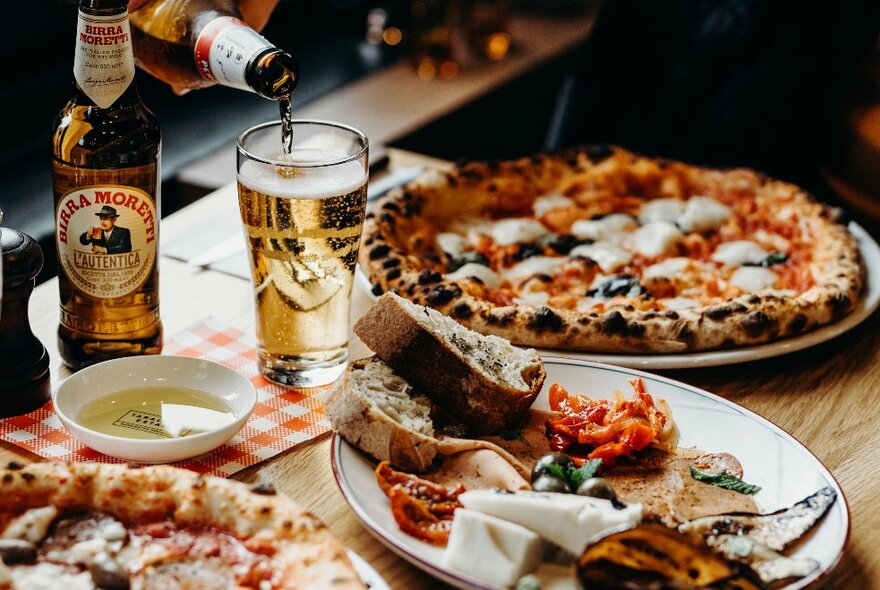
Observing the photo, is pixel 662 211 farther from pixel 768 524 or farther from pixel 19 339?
A: pixel 19 339

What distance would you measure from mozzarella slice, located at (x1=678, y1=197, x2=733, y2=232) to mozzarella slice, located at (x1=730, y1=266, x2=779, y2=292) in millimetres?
289

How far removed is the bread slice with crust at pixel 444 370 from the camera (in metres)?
1.75

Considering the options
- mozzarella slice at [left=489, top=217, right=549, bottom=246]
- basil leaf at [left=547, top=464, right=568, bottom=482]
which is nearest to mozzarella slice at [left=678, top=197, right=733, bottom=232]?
mozzarella slice at [left=489, top=217, right=549, bottom=246]

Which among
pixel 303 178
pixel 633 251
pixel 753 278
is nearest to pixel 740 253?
pixel 753 278

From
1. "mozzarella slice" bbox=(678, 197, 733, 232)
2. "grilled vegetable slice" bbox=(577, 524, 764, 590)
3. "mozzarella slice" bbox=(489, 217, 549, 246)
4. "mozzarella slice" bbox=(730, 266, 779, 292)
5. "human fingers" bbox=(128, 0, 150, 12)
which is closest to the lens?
"grilled vegetable slice" bbox=(577, 524, 764, 590)

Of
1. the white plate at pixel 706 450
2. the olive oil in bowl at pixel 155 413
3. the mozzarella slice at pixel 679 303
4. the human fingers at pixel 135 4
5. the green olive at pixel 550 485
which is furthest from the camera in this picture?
the mozzarella slice at pixel 679 303

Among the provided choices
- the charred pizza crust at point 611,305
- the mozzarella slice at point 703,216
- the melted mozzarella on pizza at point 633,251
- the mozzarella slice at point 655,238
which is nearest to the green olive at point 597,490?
the charred pizza crust at point 611,305

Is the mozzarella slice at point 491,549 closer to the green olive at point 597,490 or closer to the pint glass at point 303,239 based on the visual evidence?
the green olive at point 597,490

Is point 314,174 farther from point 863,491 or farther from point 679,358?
point 863,491

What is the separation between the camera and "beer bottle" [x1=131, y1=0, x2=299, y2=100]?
1.78 m

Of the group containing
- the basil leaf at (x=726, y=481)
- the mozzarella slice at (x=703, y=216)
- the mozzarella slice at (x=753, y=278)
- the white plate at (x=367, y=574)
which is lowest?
the mozzarella slice at (x=703, y=216)

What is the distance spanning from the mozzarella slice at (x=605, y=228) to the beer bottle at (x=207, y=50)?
3.44ft

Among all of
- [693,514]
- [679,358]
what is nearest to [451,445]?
[693,514]

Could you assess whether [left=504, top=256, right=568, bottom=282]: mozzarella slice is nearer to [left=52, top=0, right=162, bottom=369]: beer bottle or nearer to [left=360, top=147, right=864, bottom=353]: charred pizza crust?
[left=360, top=147, right=864, bottom=353]: charred pizza crust
